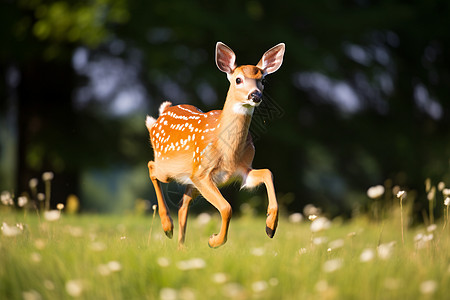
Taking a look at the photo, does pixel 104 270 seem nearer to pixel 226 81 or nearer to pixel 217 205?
pixel 217 205

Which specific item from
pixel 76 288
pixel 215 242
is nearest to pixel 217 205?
pixel 215 242

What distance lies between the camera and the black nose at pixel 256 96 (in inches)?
129

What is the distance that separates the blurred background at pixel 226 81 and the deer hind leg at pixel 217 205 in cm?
488

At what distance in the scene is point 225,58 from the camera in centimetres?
357

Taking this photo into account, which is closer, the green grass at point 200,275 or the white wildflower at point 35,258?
the green grass at point 200,275

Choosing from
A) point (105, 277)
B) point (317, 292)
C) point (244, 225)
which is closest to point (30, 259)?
point (105, 277)

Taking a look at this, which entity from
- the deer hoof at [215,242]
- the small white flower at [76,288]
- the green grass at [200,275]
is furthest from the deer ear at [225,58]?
the small white flower at [76,288]

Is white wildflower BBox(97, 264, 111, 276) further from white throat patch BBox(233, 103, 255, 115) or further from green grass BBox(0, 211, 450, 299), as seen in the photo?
white throat patch BBox(233, 103, 255, 115)

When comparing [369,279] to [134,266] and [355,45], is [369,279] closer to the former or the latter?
[134,266]

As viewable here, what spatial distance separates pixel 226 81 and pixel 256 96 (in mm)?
5729

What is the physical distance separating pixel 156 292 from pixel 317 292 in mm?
807

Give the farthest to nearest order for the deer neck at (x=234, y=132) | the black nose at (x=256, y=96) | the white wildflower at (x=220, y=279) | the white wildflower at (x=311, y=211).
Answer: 1. the white wildflower at (x=311, y=211)
2. the deer neck at (x=234, y=132)
3. the black nose at (x=256, y=96)
4. the white wildflower at (x=220, y=279)

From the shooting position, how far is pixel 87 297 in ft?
8.01

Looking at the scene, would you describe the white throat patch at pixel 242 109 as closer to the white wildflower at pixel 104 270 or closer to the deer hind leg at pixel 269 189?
the deer hind leg at pixel 269 189
